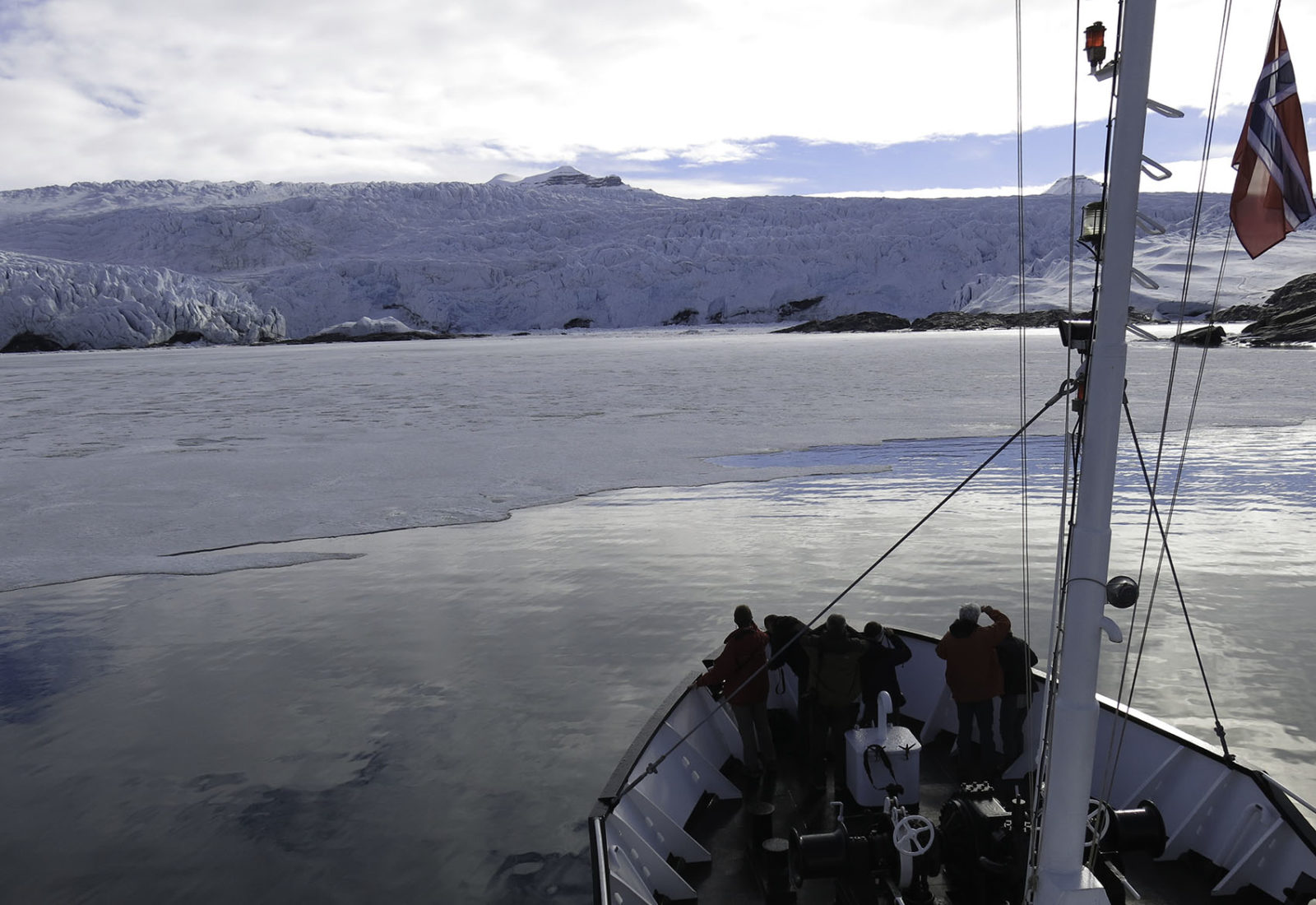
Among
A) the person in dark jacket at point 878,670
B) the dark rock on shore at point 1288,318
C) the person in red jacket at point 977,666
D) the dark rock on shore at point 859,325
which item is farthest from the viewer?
the dark rock on shore at point 859,325

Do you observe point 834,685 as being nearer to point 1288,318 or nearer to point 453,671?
point 453,671

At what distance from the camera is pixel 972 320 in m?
66.8

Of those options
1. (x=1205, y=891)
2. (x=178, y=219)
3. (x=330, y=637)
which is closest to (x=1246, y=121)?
(x=1205, y=891)

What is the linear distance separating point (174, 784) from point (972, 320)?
219 ft

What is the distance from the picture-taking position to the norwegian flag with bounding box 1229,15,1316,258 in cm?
334

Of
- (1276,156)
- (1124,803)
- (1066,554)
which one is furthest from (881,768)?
(1276,156)

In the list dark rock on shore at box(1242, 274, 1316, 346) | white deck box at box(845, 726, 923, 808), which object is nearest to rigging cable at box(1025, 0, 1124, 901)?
white deck box at box(845, 726, 923, 808)

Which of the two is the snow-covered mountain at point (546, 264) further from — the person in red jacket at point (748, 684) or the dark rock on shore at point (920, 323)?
the person in red jacket at point (748, 684)

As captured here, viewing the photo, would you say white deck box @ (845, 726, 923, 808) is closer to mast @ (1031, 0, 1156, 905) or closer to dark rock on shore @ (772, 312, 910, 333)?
mast @ (1031, 0, 1156, 905)

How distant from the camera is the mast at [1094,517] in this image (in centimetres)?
310

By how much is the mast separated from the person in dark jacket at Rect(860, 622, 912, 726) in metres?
2.17

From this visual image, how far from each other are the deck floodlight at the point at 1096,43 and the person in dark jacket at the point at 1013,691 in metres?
3.64

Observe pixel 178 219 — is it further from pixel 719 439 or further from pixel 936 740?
pixel 936 740

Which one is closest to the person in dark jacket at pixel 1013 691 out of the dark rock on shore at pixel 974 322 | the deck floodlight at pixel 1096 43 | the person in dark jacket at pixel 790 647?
the person in dark jacket at pixel 790 647
